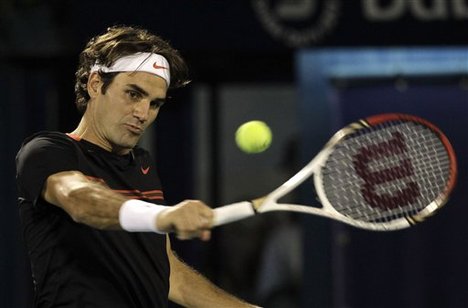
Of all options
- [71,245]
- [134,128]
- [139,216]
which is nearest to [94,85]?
[134,128]

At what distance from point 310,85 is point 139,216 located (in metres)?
6.13

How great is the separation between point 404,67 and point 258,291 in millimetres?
2425

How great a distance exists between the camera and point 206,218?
3.70 meters

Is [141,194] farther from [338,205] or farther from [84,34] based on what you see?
[84,34]

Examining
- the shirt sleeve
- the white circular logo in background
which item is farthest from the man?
the white circular logo in background

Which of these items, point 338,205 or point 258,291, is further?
point 258,291

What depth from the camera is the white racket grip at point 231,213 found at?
3.78 metres

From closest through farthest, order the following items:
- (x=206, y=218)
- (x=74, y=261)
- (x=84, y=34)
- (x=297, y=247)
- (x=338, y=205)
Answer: (x=206, y=218) < (x=74, y=261) < (x=338, y=205) < (x=84, y=34) < (x=297, y=247)

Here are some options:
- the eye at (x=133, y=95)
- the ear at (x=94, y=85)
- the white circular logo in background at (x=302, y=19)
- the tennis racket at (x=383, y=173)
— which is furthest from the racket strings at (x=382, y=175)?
the white circular logo in background at (x=302, y=19)

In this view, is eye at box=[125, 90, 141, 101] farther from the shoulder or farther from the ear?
the shoulder

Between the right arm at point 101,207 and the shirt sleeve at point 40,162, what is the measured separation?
3 centimetres

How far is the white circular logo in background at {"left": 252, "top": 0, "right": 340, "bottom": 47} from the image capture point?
9422 mm

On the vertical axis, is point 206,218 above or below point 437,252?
above

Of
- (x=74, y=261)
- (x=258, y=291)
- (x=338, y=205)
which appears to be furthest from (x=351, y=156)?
(x=258, y=291)
